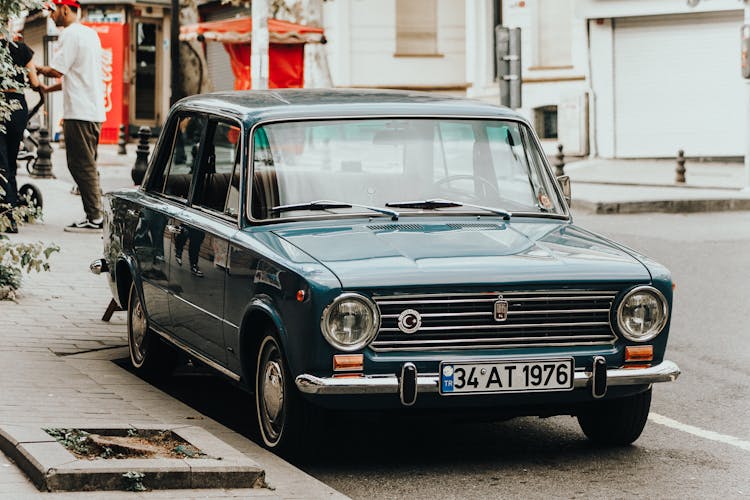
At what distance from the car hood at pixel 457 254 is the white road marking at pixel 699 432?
1076 mm

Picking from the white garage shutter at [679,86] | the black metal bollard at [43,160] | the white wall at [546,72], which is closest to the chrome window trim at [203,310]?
the black metal bollard at [43,160]

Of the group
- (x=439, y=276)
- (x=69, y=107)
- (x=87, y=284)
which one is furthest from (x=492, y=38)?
(x=439, y=276)

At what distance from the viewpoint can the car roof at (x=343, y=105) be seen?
A: 24.1ft

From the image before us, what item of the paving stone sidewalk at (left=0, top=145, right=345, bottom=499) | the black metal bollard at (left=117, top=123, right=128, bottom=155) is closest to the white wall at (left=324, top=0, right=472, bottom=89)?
the black metal bollard at (left=117, top=123, right=128, bottom=155)

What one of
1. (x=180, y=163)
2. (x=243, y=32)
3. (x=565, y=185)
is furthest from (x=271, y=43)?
(x=565, y=185)

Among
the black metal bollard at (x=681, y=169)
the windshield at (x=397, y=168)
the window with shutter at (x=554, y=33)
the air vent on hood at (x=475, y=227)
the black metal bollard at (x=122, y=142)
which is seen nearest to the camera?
the air vent on hood at (x=475, y=227)

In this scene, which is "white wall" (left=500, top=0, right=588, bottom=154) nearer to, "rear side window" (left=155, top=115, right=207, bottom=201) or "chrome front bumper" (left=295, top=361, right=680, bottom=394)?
"rear side window" (left=155, top=115, right=207, bottom=201)

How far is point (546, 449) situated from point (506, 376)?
2.86ft

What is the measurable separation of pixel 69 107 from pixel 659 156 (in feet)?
67.9

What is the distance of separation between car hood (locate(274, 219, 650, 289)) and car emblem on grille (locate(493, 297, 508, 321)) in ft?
0.29

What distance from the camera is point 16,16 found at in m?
8.94

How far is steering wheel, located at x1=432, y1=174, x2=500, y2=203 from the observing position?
7273 millimetres

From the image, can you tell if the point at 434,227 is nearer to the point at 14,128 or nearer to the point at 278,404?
the point at 278,404

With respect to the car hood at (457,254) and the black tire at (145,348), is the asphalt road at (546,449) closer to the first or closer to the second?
the black tire at (145,348)
